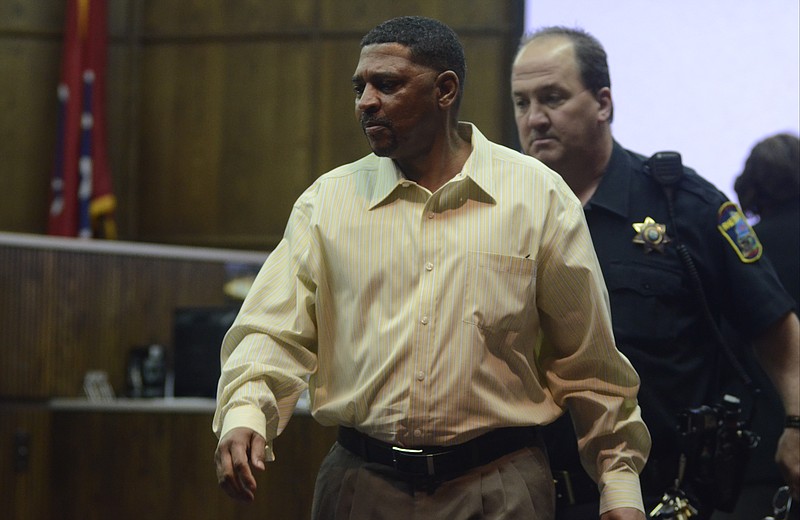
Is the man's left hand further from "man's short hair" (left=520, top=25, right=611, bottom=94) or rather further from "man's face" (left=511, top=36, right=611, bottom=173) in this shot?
"man's short hair" (left=520, top=25, right=611, bottom=94)

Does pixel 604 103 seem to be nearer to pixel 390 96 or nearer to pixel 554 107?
pixel 554 107

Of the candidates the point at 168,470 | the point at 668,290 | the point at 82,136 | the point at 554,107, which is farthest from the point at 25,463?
the point at 668,290

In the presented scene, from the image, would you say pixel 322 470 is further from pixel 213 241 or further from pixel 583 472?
pixel 213 241

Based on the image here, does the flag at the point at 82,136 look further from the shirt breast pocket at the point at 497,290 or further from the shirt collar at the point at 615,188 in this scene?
the shirt breast pocket at the point at 497,290

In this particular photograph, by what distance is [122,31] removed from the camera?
7027 mm

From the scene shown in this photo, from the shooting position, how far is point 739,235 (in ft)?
8.73

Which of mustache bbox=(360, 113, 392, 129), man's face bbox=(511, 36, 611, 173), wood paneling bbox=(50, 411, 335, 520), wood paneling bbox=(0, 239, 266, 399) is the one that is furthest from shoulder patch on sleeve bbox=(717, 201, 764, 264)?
wood paneling bbox=(0, 239, 266, 399)

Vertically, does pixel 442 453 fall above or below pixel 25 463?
above

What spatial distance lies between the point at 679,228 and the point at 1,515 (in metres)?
3.25

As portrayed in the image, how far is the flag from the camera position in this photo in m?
6.70

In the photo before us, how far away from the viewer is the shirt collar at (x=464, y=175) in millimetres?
2041

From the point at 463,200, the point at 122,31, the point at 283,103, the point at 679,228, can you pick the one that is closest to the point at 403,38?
the point at 463,200

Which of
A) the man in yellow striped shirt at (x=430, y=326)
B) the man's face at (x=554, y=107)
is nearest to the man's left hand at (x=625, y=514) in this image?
the man in yellow striped shirt at (x=430, y=326)

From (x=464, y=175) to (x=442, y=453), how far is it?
0.49 m
